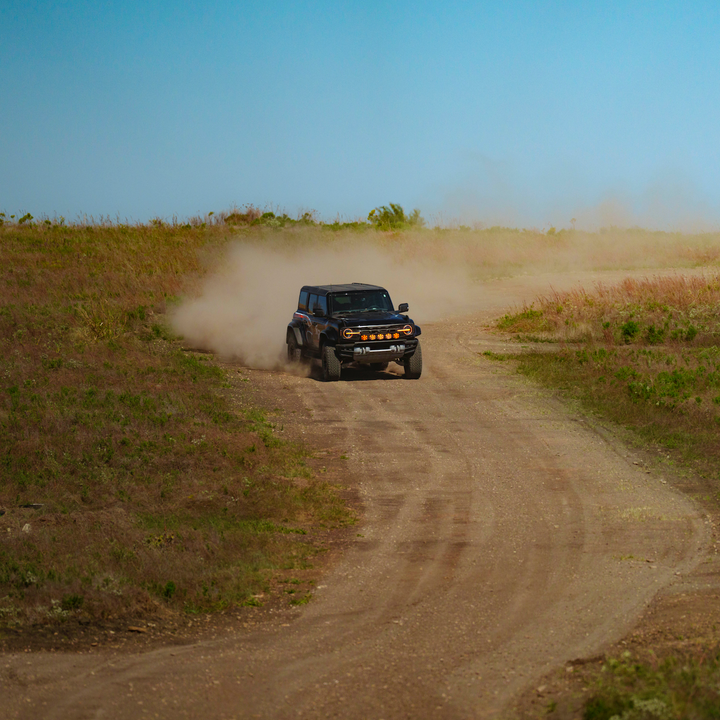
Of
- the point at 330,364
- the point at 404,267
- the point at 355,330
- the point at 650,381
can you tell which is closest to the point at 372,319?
the point at 355,330

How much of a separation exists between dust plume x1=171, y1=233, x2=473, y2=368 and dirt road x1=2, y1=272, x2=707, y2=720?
1097 cm

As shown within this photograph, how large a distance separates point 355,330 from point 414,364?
1.92 m

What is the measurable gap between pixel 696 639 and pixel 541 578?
2.04 metres

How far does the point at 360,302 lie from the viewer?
19.9 metres

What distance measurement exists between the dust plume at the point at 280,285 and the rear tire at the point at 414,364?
4.21m

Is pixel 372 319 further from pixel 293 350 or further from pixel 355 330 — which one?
pixel 293 350

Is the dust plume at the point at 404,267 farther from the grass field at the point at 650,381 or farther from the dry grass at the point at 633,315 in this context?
the grass field at the point at 650,381

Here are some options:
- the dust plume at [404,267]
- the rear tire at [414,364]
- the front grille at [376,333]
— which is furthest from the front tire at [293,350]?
the rear tire at [414,364]

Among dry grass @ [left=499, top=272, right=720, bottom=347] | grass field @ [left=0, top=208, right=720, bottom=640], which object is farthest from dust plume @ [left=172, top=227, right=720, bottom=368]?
dry grass @ [left=499, top=272, right=720, bottom=347]

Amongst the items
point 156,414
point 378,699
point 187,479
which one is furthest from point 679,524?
point 156,414

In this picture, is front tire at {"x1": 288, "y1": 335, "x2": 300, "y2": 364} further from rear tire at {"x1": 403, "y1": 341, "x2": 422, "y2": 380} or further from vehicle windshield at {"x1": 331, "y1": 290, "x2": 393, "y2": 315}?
rear tire at {"x1": 403, "y1": 341, "x2": 422, "y2": 380}

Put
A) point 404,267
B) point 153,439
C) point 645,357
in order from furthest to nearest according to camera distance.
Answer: point 404,267, point 645,357, point 153,439

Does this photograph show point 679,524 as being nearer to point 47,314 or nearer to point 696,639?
point 696,639

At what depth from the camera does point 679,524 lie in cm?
992
